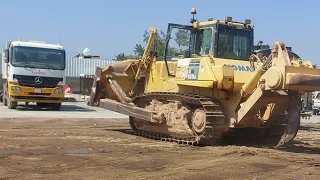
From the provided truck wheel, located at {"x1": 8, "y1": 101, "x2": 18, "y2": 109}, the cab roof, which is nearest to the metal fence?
truck wheel, located at {"x1": 8, "y1": 101, "x2": 18, "y2": 109}

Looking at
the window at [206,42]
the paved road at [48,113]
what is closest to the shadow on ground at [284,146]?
the window at [206,42]

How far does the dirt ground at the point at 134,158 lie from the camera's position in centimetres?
770

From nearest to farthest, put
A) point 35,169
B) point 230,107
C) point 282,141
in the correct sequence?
point 35,169 → point 282,141 → point 230,107

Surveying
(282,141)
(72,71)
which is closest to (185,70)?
(282,141)

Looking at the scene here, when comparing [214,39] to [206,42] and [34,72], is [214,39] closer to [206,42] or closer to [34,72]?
[206,42]

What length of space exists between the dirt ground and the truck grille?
8.08 m

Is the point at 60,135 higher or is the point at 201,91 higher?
the point at 201,91

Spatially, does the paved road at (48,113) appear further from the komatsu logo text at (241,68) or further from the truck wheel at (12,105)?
the komatsu logo text at (241,68)

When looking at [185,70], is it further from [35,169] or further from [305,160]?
[35,169]

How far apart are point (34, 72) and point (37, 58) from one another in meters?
0.69

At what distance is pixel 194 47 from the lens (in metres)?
12.6

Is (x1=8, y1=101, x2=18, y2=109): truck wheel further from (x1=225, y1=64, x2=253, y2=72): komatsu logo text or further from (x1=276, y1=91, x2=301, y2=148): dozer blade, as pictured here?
(x1=276, y1=91, x2=301, y2=148): dozer blade

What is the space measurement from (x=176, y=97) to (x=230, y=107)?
1.53 meters

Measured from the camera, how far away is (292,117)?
10125 millimetres
